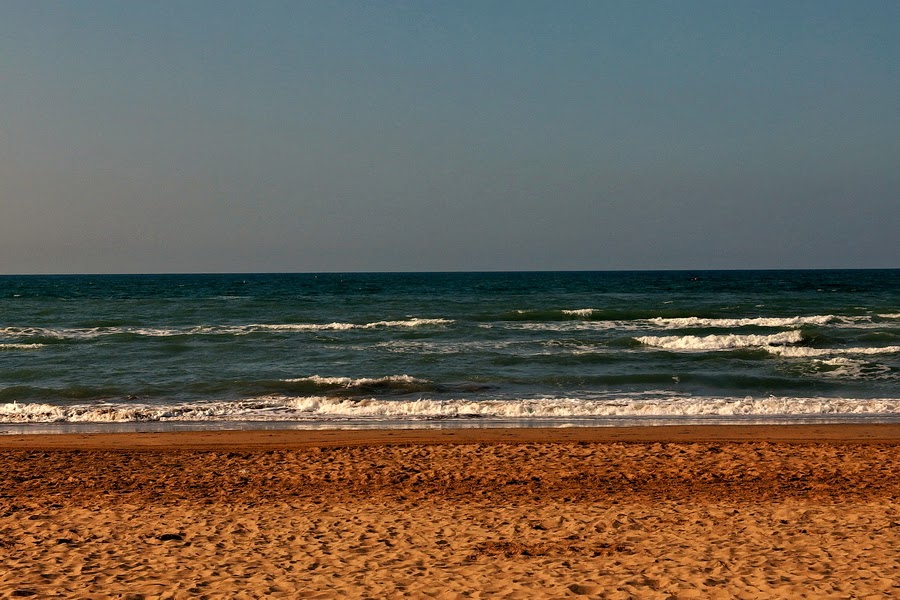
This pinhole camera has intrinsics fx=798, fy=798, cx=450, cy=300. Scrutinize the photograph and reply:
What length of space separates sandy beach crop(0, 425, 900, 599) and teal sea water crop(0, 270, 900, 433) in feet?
9.22

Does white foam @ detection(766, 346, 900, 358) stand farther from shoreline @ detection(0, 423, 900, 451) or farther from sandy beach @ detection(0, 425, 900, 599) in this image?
sandy beach @ detection(0, 425, 900, 599)

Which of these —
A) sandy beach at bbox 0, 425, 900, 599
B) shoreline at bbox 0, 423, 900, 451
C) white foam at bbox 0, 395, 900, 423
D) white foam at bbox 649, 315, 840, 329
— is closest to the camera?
sandy beach at bbox 0, 425, 900, 599

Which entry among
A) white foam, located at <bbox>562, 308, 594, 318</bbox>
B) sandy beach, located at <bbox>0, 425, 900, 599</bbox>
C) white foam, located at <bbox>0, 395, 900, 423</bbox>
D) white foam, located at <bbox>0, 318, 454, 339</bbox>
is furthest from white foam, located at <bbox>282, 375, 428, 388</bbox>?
white foam, located at <bbox>562, 308, 594, 318</bbox>

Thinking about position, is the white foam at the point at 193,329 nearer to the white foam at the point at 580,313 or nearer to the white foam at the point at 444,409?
the white foam at the point at 580,313

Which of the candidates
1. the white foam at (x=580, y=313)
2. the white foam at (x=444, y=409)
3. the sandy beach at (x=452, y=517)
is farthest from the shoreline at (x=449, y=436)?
the white foam at (x=580, y=313)

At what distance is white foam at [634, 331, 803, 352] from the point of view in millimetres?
26625

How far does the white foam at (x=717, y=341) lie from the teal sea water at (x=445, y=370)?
98mm

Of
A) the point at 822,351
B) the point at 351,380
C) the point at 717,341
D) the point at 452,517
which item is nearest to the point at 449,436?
the point at 452,517

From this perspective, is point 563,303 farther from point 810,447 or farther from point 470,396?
point 810,447

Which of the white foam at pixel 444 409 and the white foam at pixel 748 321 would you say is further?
the white foam at pixel 748 321

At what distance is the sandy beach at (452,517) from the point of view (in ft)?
20.6

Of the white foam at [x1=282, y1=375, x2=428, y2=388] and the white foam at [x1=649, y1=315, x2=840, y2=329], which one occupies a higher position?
the white foam at [x1=649, y1=315, x2=840, y2=329]

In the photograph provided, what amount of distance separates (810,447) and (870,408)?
5021mm

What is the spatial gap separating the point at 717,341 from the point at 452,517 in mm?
21662
